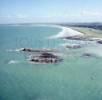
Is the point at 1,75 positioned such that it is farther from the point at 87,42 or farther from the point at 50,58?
the point at 87,42

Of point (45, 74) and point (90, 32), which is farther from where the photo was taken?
point (90, 32)

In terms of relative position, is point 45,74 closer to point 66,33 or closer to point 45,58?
point 45,58

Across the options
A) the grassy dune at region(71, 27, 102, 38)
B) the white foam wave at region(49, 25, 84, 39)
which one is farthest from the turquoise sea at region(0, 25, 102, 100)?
the grassy dune at region(71, 27, 102, 38)

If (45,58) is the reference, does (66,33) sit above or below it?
above

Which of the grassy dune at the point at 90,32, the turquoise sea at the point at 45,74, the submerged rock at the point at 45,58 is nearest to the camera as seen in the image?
the turquoise sea at the point at 45,74

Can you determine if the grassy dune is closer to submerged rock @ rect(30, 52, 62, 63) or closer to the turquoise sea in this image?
the turquoise sea

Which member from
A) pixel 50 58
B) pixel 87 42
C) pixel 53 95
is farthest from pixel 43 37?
pixel 53 95

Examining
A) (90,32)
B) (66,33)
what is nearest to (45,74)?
(66,33)

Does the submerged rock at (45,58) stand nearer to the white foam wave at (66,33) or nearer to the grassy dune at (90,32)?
the white foam wave at (66,33)

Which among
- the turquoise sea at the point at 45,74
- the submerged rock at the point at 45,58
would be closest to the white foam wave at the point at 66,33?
the turquoise sea at the point at 45,74
